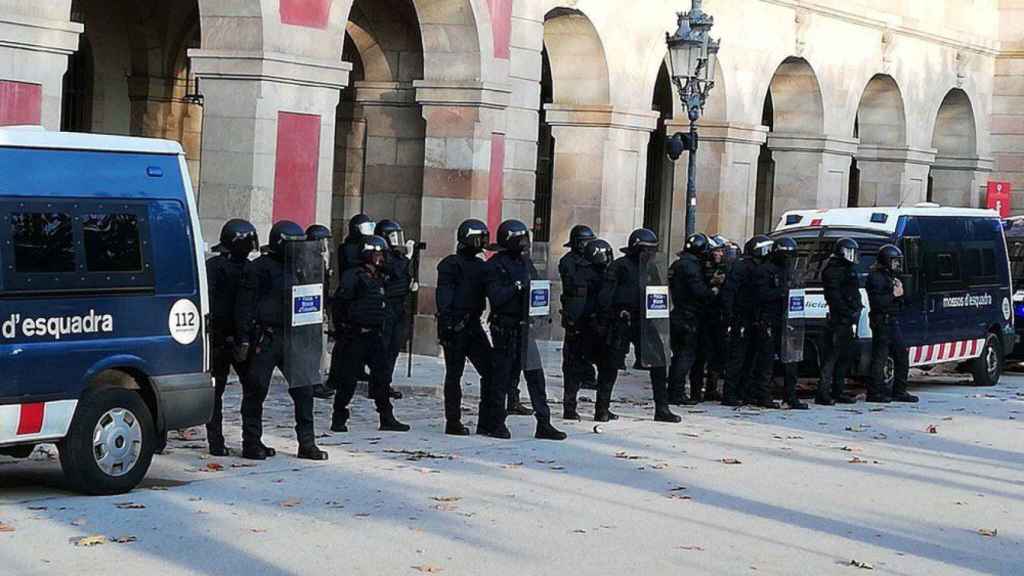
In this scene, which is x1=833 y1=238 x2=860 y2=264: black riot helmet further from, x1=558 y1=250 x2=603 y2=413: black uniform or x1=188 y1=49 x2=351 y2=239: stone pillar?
x1=188 y1=49 x2=351 y2=239: stone pillar

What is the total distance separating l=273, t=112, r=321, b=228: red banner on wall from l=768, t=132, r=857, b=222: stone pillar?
1374 cm

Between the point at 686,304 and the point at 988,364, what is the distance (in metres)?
6.73

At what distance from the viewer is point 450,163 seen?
22344 mm

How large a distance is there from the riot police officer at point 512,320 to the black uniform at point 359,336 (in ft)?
2.80

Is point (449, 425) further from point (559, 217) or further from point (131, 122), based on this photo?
point (131, 122)

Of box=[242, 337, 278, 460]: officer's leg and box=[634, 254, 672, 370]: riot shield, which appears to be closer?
box=[242, 337, 278, 460]: officer's leg

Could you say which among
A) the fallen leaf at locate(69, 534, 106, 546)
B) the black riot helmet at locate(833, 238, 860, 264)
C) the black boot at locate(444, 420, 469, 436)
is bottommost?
the fallen leaf at locate(69, 534, 106, 546)

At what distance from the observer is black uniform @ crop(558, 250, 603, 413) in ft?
51.9

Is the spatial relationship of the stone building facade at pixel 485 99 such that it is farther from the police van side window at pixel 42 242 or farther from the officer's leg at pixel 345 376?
the police van side window at pixel 42 242

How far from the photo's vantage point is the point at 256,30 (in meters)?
18.6

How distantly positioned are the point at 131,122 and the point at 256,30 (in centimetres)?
867

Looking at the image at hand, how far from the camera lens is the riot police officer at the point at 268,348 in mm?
12719

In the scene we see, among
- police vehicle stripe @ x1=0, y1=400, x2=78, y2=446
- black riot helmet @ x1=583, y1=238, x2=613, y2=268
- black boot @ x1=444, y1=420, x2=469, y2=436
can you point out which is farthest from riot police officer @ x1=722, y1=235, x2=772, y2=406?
police vehicle stripe @ x1=0, y1=400, x2=78, y2=446

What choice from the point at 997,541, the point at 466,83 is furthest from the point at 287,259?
the point at 466,83
